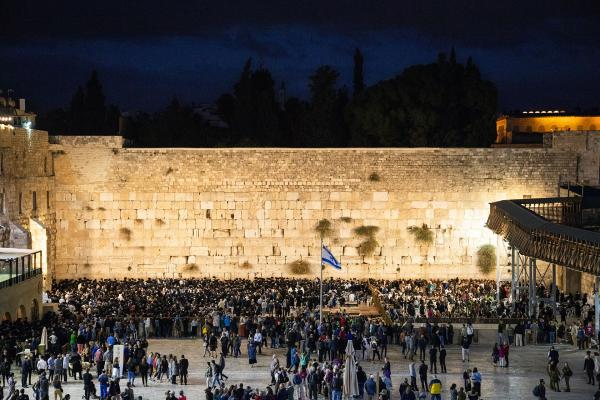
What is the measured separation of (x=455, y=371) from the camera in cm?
2544

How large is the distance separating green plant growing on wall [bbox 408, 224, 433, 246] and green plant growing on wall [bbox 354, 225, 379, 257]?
1.35 metres

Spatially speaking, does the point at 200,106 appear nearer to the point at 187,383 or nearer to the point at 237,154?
the point at 237,154

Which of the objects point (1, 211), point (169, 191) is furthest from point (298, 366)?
point (169, 191)

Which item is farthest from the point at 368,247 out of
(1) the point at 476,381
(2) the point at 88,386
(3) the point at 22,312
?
(2) the point at 88,386

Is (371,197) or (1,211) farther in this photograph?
(371,197)

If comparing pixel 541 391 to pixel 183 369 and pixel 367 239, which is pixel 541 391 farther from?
pixel 367 239

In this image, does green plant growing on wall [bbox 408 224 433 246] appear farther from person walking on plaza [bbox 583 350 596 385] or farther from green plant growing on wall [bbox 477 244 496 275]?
person walking on plaza [bbox 583 350 596 385]

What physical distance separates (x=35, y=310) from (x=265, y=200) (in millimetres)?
11377

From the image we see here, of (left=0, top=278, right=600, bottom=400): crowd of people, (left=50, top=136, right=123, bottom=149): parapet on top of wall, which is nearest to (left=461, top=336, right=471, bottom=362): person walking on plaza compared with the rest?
(left=0, top=278, right=600, bottom=400): crowd of people

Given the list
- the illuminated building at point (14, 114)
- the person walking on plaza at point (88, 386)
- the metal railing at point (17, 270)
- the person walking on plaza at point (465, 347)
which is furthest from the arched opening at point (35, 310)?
the person walking on plaza at point (465, 347)

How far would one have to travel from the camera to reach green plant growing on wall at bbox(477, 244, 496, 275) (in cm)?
4031

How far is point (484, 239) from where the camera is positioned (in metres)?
40.5

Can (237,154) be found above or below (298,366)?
above

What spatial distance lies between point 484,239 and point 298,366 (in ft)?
58.1
